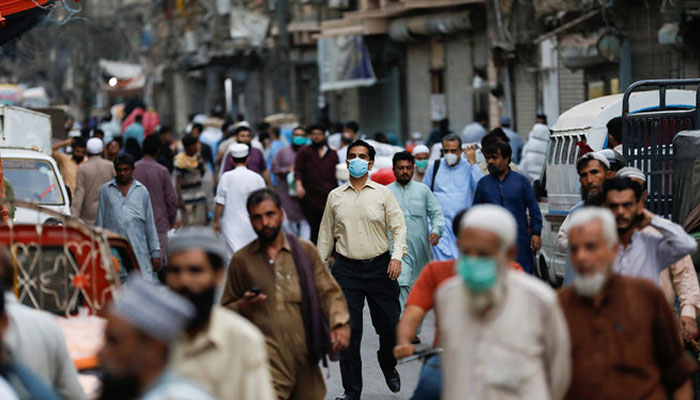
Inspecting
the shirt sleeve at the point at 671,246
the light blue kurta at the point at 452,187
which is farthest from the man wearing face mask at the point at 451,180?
the shirt sleeve at the point at 671,246

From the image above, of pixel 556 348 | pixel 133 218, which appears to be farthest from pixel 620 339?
pixel 133 218

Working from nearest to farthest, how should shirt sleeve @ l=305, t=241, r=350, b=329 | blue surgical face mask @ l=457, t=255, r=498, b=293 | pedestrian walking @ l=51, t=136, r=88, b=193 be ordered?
blue surgical face mask @ l=457, t=255, r=498, b=293, shirt sleeve @ l=305, t=241, r=350, b=329, pedestrian walking @ l=51, t=136, r=88, b=193

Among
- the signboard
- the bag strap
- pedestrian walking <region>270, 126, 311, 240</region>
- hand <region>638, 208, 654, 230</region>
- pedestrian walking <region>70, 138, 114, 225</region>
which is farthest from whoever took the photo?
the signboard

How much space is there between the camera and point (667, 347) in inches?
215

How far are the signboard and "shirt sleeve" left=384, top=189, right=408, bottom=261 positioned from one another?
2396 centimetres

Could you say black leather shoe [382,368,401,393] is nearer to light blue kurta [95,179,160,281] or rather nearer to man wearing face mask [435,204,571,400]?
light blue kurta [95,179,160,281]

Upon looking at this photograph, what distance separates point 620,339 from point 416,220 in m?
6.12

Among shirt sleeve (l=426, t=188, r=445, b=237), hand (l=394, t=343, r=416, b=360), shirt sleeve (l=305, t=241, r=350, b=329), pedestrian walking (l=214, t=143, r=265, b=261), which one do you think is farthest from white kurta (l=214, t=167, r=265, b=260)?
hand (l=394, t=343, r=416, b=360)

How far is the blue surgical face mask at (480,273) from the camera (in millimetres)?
4742

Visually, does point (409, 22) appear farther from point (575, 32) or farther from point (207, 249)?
point (207, 249)

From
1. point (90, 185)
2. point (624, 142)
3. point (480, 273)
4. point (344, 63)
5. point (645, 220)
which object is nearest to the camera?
point (480, 273)

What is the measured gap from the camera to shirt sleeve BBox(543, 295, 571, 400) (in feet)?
16.1

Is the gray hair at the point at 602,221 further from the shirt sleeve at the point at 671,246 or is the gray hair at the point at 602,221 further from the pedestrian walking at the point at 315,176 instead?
the pedestrian walking at the point at 315,176

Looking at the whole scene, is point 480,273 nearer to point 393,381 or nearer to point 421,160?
point 393,381
